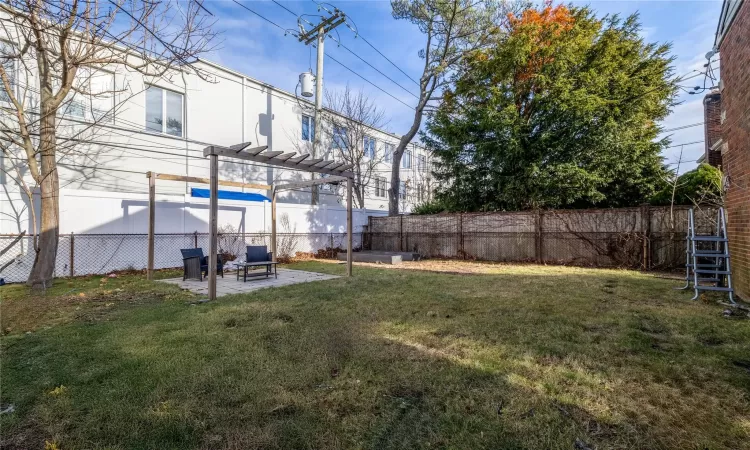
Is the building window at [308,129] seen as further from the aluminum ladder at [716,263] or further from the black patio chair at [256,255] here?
the aluminum ladder at [716,263]

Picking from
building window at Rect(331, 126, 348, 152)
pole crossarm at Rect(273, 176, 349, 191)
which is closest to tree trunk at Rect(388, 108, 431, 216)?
building window at Rect(331, 126, 348, 152)

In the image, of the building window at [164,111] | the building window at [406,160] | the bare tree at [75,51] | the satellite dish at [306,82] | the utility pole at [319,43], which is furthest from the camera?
the building window at [406,160]

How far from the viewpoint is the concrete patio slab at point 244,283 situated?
22.2 ft

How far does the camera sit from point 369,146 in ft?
68.3

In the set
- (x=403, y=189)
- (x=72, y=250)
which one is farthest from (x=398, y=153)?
(x=72, y=250)

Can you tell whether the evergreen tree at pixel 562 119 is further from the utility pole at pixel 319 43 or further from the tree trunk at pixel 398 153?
the utility pole at pixel 319 43

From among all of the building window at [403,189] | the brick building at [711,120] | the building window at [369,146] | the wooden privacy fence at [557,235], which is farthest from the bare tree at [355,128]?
the brick building at [711,120]

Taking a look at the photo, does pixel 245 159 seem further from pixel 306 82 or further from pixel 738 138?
pixel 306 82

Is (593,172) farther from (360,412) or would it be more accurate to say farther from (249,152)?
(360,412)

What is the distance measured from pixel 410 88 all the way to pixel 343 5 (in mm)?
4840

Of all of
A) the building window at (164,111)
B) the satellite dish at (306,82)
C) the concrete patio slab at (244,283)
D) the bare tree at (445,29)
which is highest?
the bare tree at (445,29)

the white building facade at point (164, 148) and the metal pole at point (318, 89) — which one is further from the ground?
the metal pole at point (318, 89)

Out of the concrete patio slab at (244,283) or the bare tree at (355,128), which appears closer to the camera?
the concrete patio slab at (244,283)

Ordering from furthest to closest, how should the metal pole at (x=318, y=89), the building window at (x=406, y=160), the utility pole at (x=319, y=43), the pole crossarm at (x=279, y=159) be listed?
1. the building window at (x=406, y=160)
2. the metal pole at (x=318, y=89)
3. the utility pole at (x=319, y=43)
4. the pole crossarm at (x=279, y=159)
